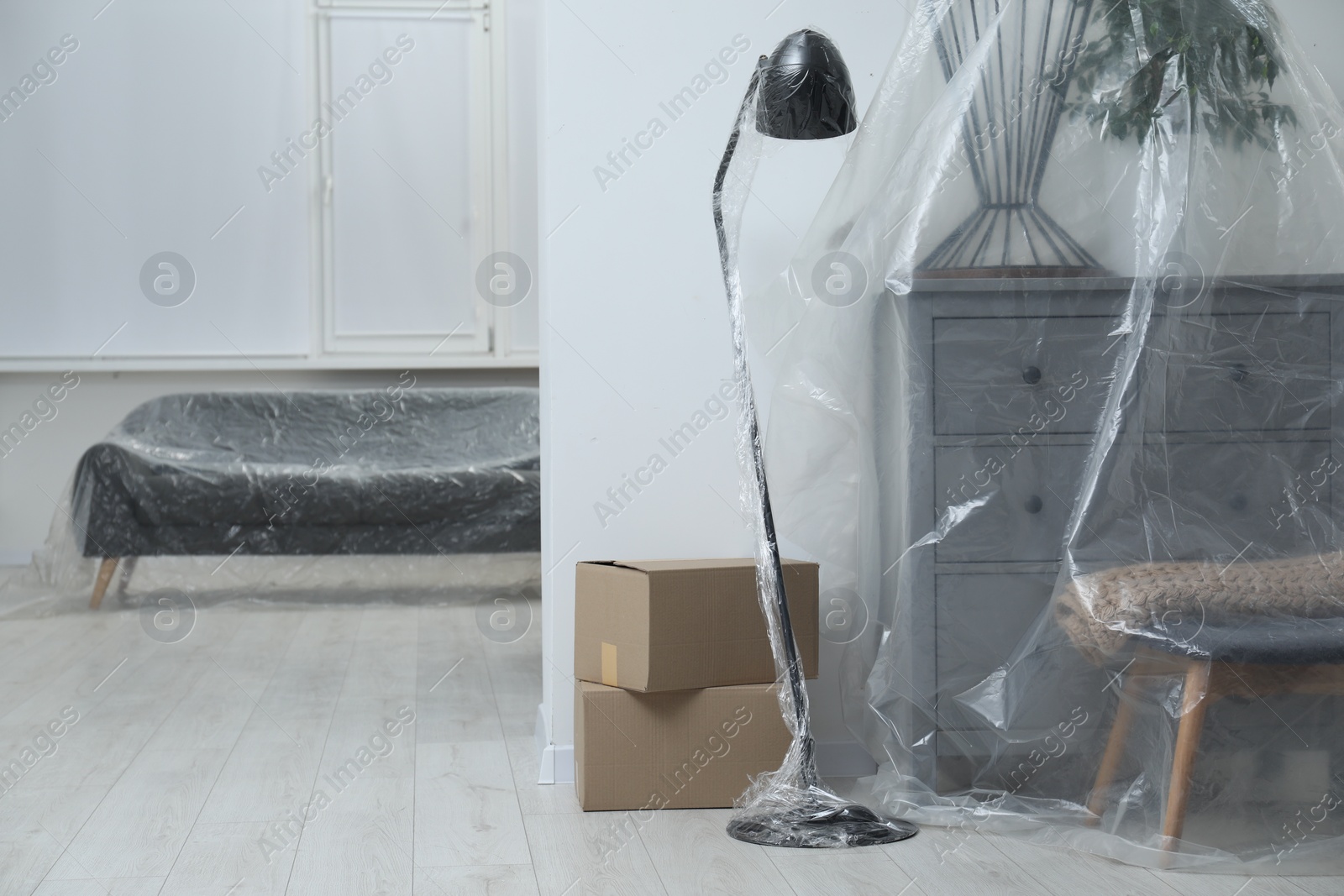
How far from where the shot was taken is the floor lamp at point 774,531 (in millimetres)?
1668

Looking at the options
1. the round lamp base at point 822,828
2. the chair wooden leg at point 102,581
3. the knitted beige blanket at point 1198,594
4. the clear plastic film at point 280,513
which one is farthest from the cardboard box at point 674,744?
the chair wooden leg at point 102,581

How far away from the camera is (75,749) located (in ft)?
7.17

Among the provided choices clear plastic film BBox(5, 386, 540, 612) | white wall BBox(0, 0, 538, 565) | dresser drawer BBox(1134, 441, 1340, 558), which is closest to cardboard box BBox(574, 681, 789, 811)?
dresser drawer BBox(1134, 441, 1340, 558)

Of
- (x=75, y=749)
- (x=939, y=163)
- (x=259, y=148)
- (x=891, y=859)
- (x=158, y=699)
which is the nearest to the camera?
(x=891, y=859)

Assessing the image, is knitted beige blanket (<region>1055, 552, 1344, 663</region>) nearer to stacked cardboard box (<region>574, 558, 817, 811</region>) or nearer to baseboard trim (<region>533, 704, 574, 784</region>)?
stacked cardboard box (<region>574, 558, 817, 811</region>)

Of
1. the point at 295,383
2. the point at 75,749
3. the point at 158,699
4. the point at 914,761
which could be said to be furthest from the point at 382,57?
the point at 914,761

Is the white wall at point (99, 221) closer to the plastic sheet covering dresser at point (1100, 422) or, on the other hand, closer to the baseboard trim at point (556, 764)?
the baseboard trim at point (556, 764)

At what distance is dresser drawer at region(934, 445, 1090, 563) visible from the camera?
66.7 inches

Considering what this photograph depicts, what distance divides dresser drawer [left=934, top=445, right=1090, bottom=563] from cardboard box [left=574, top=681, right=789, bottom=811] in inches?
16.3

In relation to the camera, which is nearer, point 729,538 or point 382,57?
point 729,538

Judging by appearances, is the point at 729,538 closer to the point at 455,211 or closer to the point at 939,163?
the point at 939,163

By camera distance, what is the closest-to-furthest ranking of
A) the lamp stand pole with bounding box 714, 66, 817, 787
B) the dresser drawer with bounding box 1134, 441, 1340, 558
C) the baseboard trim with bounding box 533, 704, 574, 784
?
the dresser drawer with bounding box 1134, 441, 1340, 558 → the lamp stand pole with bounding box 714, 66, 817, 787 → the baseboard trim with bounding box 533, 704, 574, 784

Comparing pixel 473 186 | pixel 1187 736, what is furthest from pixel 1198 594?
pixel 473 186

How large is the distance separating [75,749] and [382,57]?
349cm
